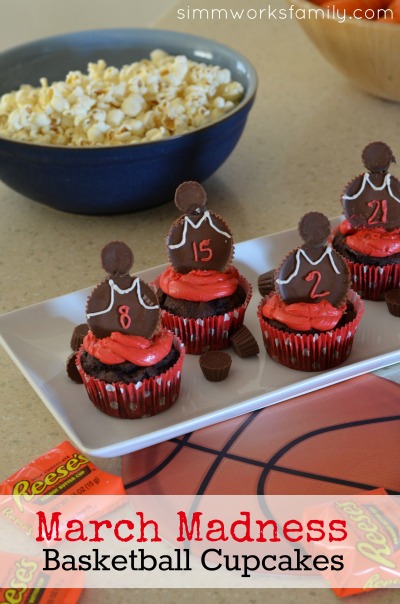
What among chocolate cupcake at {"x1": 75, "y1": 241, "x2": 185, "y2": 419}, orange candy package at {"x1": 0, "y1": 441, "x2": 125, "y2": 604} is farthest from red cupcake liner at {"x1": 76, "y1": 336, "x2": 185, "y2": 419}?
orange candy package at {"x1": 0, "y1": 441, "x2": 125, "y2": 604}

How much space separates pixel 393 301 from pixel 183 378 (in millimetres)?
432

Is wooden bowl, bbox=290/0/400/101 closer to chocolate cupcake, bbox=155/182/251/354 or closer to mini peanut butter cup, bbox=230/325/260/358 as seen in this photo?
chocolate cupcake, bbox=155/182/251/354

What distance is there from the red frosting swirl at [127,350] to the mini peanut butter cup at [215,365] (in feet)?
0.34

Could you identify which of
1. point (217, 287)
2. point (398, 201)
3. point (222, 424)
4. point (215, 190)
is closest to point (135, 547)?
point (222, 424)

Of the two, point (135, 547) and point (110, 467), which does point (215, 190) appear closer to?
point (110, 467)

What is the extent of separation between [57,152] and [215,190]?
466mm

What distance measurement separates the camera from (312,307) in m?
1.47

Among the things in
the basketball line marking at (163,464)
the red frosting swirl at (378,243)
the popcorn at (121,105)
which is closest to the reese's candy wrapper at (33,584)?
the basketball line marking at (163,464)

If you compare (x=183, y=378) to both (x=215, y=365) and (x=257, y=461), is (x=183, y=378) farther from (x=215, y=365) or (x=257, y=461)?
(x=257, y=461)

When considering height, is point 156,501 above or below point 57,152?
below

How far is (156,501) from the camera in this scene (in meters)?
1.22

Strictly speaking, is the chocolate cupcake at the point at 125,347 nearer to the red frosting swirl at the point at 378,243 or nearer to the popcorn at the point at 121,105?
the red frosting swirl at the point at 378,243

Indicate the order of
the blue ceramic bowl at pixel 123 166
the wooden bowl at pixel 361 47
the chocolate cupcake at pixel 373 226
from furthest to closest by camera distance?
the wooden bowl at pixel 361 47, the blue ceramic bowl at pixel 123 166, the chocolate cupcake at pixel 373 226

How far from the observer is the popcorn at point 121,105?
1.92 meters
